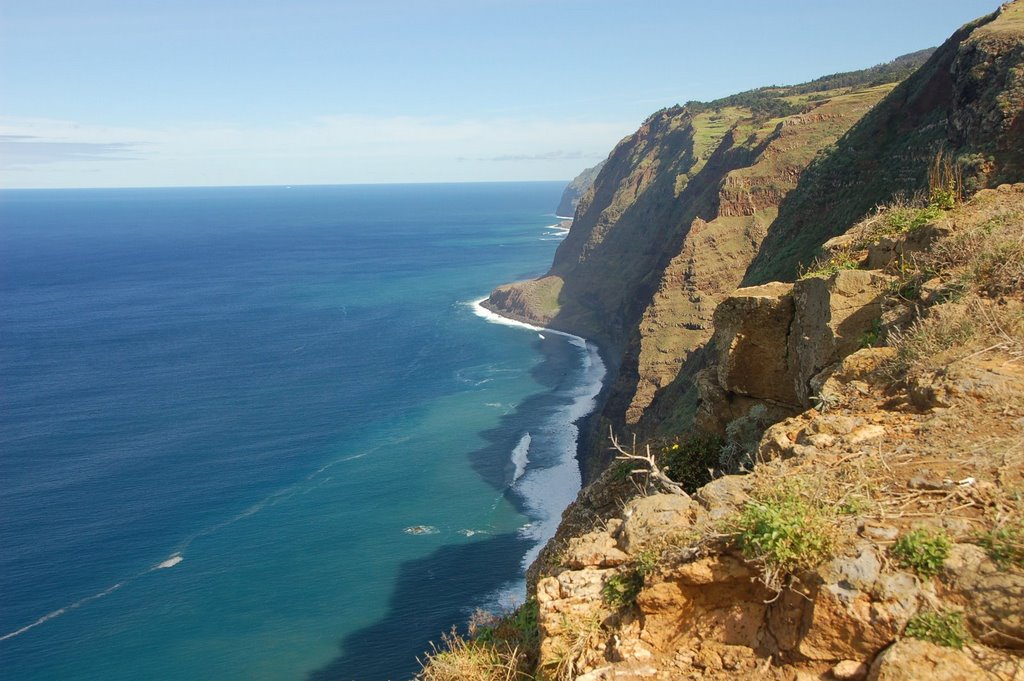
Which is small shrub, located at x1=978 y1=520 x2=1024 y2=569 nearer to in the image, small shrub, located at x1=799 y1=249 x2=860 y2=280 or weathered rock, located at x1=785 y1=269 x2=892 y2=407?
weathered rock, located at x1=785 y1=269 x2=892 y2=407

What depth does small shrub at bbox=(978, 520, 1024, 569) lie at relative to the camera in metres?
5.97

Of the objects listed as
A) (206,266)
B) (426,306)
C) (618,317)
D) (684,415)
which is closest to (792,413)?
(684,415)

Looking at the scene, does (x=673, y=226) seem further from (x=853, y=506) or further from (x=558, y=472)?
(x=853, y=506)

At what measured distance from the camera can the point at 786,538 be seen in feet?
21.6

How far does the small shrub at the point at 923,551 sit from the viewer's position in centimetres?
612

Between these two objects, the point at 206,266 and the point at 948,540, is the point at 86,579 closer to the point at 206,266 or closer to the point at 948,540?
the point at 948,540

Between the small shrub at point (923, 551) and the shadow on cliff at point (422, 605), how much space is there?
28.4 m

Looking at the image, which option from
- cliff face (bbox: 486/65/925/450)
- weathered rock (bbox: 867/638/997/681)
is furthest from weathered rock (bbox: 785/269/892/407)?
cliff face (bbox: 486/65/925/450)

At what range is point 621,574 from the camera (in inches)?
301

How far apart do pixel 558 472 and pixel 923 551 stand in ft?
168

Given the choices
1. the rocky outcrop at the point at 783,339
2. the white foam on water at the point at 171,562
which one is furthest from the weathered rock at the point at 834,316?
the white foam on water at the point at 171,562

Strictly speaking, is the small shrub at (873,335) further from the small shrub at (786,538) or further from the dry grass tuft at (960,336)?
the small shrub at (786,538)

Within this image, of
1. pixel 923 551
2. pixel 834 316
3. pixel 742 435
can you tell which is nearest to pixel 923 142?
pixel 742 435

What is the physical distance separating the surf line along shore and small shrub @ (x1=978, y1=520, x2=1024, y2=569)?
3568 cm
